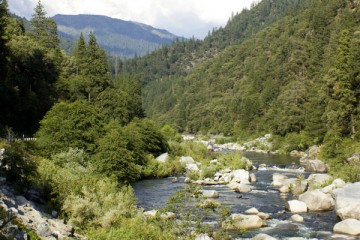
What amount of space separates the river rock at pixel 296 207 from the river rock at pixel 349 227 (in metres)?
5.63

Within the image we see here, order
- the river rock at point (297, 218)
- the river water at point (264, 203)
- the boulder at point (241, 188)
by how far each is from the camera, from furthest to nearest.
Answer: the boulder at point (241, 188) → the river rock at point (297, 218) → the river water at point (264, 203)

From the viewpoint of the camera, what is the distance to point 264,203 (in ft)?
120

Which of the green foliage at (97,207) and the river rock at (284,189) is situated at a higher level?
the green foliage at (97,207)

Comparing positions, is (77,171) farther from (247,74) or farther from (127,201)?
(247,74)

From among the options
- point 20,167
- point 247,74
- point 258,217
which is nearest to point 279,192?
point 258,217

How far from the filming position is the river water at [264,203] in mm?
27438

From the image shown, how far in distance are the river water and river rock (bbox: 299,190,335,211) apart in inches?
34.3

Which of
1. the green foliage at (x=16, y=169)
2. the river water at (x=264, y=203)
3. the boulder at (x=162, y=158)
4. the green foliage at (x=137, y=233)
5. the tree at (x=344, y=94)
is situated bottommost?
the river water at (x=264, y=203)

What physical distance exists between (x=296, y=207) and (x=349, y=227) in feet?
22.7

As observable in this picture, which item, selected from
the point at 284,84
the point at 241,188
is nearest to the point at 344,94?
the point at 241,188

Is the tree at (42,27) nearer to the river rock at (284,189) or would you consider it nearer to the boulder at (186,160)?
the boulder at (186,160)

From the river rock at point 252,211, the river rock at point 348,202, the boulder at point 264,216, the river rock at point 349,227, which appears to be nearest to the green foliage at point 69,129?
the river rock at point 252,211

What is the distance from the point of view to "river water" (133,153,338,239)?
90.0 feet

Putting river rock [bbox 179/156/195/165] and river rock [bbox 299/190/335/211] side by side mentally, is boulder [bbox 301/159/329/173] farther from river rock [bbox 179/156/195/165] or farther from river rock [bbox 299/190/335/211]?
river rock [bbox 299/190/335/211]
